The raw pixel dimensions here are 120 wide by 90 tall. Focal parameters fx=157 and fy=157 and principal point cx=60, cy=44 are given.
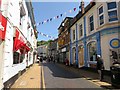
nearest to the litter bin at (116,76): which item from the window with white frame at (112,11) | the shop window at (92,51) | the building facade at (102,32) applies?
the building facade at (102,32)

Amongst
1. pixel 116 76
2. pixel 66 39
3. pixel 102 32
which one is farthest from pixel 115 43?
pixel 66 39

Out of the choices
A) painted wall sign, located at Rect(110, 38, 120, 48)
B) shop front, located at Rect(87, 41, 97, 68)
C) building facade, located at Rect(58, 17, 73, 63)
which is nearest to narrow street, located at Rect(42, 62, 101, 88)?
shop front, located at Rect(87, 41, 97, 68)

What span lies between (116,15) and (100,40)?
2.70m

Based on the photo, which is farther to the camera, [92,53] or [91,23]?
[91,23]

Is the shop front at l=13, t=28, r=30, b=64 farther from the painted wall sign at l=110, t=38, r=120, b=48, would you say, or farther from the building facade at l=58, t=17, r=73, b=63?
the building facade at l=58, t=17, r=73, b=63

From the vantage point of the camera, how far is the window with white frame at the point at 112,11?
44.8 feet

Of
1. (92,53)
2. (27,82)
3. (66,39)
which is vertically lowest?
(27,82)

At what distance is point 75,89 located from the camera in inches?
327

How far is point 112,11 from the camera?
13.8m

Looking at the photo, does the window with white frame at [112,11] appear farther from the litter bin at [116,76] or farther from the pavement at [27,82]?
the pavement at [27,82]

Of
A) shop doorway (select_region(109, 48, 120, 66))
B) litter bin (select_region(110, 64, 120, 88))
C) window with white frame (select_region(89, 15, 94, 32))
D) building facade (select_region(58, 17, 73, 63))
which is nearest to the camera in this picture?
litter bin (select_region(110, 64, 120, 88))

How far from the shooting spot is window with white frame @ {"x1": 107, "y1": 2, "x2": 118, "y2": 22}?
13.7 meters

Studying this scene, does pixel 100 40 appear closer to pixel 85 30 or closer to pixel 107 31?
pixel 107 31

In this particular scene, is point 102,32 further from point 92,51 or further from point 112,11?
point 92,51
